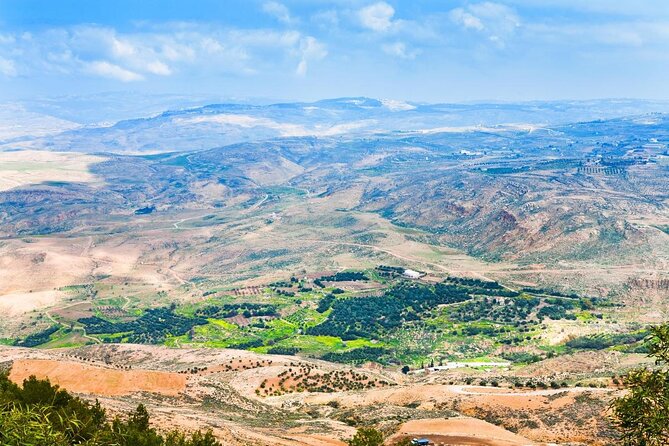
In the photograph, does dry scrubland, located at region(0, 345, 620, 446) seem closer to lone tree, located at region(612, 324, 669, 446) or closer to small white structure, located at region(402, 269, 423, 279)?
lone tree, located at region(612, 324, 669, 446)

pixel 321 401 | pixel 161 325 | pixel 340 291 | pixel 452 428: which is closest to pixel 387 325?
pixel 340 291

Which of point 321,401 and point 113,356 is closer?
point 321,401

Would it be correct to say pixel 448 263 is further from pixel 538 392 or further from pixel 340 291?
pixel 538 392

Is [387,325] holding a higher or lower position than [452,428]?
lower

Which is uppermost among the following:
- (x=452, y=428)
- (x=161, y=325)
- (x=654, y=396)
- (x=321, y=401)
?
(x=654, y=396)

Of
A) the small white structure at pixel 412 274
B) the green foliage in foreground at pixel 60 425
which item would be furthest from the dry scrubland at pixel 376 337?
the green foliage in foreground at pixel 60 425

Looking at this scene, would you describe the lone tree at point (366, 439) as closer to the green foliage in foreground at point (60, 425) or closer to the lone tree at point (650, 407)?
the green foliage in foreground at point (60, 425)
